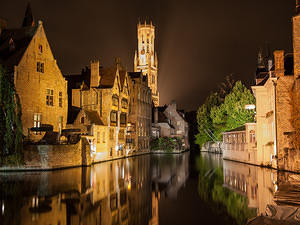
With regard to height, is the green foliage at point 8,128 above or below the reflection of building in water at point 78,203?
above

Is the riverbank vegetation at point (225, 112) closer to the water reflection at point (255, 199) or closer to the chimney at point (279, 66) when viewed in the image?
the chimney at point (279, 66)

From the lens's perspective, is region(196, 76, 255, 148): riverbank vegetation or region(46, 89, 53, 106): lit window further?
region(196, 76, 255, 148): riverbank vegetation

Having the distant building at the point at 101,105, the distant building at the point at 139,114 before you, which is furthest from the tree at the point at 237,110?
the distant building at the point at 101,105

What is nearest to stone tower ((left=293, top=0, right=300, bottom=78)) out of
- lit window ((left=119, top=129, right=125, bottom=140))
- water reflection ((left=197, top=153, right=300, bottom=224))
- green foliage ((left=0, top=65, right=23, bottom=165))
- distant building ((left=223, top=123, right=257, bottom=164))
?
distant building ((left=223, top=123, right=257, bottom=164))

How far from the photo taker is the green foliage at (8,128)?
32.2 meters

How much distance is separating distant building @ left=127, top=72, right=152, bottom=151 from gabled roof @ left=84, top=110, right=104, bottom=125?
48.6 ft

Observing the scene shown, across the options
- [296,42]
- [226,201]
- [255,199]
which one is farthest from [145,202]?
[296,42]

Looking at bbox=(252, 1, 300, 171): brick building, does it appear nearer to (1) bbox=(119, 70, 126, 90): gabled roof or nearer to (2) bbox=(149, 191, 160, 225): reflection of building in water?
(2) bbox=(149, 191, 160, 225): reflection of building in water

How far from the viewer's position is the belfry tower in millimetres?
154750

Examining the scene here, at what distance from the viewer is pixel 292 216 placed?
11.4 metres

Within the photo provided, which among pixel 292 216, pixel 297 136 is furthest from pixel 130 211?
pixel 297 136

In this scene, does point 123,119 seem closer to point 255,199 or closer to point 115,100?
point 115,100

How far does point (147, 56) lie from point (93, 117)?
116469mm

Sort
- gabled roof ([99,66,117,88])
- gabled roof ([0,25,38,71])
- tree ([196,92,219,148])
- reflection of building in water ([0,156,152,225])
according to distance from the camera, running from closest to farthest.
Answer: reflection of building in water ([0,156,152,225]), gabled roof ([0,25,38,71]), gabled roof ([99,66,117,88]), tree ([196,92,219,148])
